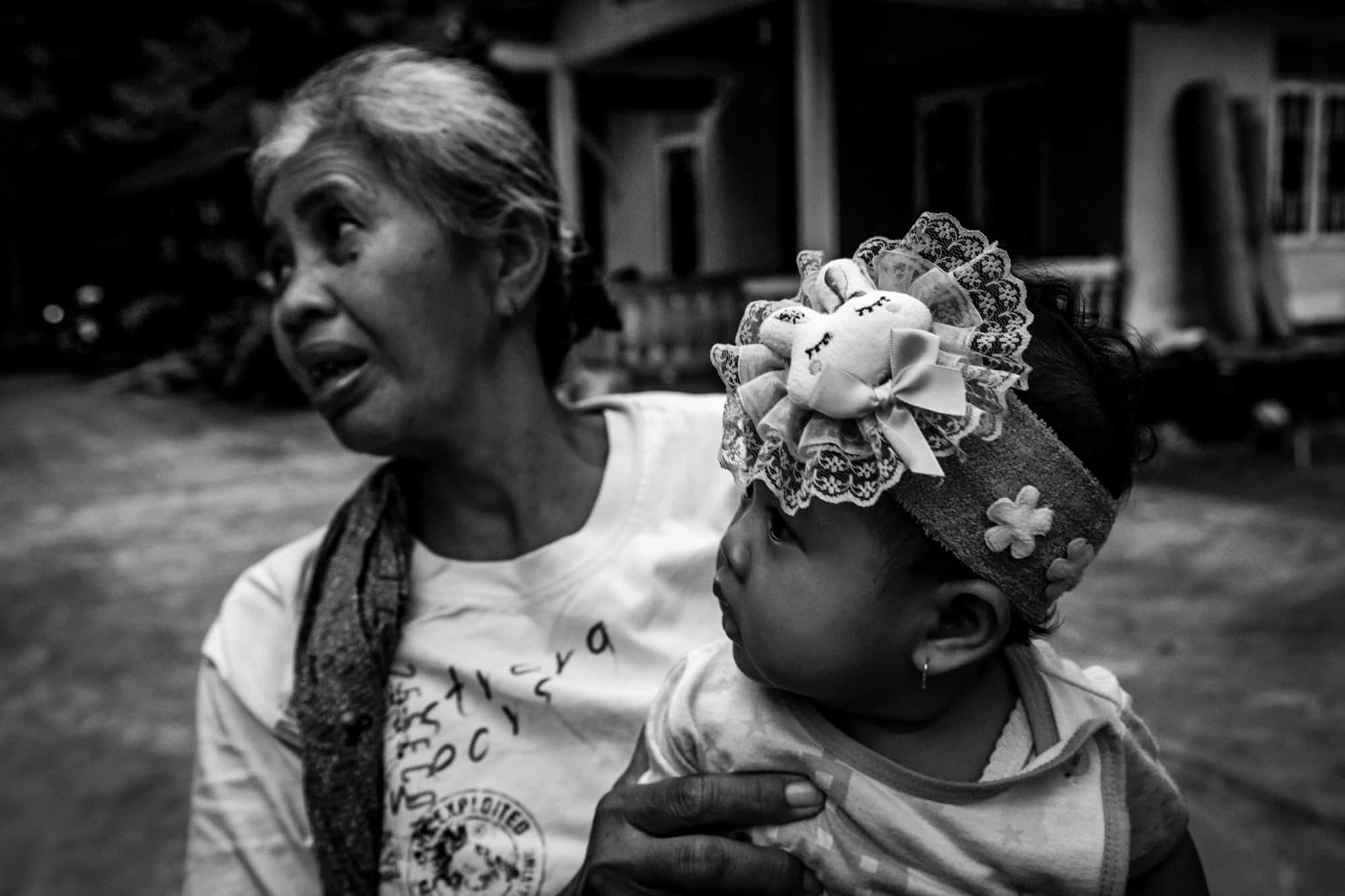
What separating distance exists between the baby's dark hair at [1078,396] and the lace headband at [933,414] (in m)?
0.03

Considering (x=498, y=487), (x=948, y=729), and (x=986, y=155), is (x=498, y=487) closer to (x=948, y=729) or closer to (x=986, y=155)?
(x=948, y=729)

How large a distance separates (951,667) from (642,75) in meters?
11.9

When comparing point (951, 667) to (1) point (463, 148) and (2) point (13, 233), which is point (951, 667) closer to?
(1) point (463, 148)

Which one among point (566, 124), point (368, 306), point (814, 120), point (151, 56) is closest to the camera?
point (368, 306)

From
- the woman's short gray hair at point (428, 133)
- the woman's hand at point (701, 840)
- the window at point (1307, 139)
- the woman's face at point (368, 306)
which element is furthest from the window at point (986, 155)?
the woman's hand at point (701, 840)

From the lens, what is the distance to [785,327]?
3.67 ft

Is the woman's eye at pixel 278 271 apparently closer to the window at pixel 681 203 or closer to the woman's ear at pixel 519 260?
the woman's ear at pixel 519 260

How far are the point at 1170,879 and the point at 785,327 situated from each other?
2.36ft

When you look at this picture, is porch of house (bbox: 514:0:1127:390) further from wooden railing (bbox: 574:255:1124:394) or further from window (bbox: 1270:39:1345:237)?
window (bbox: 1270:39:1345:237)

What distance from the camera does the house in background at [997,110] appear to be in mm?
8875

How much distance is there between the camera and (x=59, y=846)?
358cm

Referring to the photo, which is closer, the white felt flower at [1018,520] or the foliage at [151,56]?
the white felt flower at [1018,520]

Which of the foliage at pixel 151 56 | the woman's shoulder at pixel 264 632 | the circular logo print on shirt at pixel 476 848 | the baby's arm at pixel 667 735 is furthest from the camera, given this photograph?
the foliage at pixel 151 56

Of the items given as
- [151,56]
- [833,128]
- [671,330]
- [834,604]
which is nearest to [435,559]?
[834,604]
